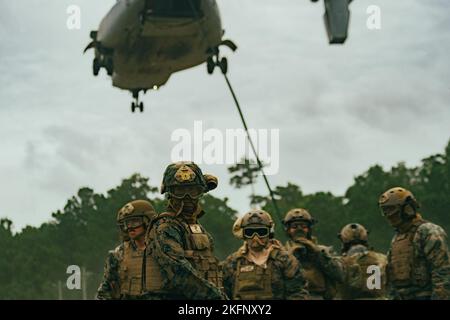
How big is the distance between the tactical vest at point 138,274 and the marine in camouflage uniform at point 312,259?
9.73ft

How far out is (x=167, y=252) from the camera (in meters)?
11.7

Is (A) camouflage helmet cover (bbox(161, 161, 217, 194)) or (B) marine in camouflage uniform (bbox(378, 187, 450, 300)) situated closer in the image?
(A) camouflage helmet cover (bbox(161, 161, 217, 194))

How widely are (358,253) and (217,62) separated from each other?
2781cm

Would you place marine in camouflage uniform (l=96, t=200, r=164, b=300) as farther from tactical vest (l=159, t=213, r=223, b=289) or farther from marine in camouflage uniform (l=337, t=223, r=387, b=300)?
marine in camouflage uniform (l=337, t=223, r=387, b=300)

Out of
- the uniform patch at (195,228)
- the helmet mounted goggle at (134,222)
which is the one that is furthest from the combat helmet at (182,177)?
the helmet mounted goggle at (134,222)

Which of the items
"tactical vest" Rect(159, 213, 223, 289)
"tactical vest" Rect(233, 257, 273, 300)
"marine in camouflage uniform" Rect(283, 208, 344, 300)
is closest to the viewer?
"tactical vest" Rect(159, 213, 223, 289)

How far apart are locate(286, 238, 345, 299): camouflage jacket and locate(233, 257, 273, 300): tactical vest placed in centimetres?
175

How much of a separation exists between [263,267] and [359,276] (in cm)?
424

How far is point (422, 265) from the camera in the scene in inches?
577

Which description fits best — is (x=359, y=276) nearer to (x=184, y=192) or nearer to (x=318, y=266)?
(x=318, y=266)

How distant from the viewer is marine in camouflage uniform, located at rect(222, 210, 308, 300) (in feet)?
47.8

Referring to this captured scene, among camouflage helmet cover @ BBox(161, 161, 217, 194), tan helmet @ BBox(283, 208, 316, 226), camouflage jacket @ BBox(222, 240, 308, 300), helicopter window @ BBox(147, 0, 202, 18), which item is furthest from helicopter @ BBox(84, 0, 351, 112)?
camouflage helmet cover @ BBox(161, 161, 217, 194)
